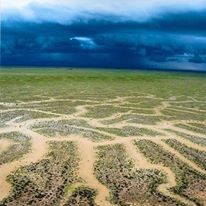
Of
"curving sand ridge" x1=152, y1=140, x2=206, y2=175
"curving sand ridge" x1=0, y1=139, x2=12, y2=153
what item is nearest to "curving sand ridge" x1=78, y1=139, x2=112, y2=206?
"curving sand ridge" x1=0, y1=139, x2=12, y2=153

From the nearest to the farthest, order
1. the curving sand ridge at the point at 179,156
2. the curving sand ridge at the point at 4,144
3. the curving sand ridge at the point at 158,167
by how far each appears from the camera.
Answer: the curving sand ridge at the point at 158,167, the curving sand ridge at the point at 179,156, the curving sand ridge at the point at 4,144

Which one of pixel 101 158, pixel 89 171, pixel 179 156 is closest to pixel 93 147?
pixel 101 158

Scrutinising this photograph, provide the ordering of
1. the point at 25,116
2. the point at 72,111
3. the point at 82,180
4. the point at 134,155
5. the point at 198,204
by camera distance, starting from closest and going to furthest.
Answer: the point at 198,204, the point at 82,180, the point at 134,155, the point at 25,116, the point at 72,111

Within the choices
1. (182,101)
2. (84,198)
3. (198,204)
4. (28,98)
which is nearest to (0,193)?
(84,198)

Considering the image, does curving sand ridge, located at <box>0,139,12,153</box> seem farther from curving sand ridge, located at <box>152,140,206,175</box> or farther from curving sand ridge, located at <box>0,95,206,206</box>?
curving sand ridge, located at <box>152,140,206,175</box>

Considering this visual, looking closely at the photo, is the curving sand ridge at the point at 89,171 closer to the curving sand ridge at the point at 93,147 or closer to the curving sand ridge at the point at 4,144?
the curving sand ridge at the point at 93,147

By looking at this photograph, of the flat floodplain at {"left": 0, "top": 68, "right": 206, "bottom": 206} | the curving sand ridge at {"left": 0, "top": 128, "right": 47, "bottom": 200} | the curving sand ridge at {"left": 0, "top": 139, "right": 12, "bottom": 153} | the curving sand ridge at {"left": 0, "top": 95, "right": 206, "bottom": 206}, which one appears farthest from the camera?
the curving sand ridge at {"left": 0, "top": 139, "right": 12, "bottom": 153}

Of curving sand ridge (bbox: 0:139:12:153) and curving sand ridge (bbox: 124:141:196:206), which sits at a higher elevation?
curving sand ridge (bbox: 0:139:12:153)

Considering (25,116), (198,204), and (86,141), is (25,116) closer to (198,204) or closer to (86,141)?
(86,141)

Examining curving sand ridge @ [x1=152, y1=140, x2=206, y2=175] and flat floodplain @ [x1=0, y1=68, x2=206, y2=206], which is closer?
flat floodplain @ [x1=0, y1=68, x2=206, y2=206]

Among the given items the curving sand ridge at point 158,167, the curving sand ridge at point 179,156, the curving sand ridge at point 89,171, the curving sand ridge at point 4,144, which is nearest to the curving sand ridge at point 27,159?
the curving sand ridge at point 4,144

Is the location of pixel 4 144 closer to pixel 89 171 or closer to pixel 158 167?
pixel 89 171
